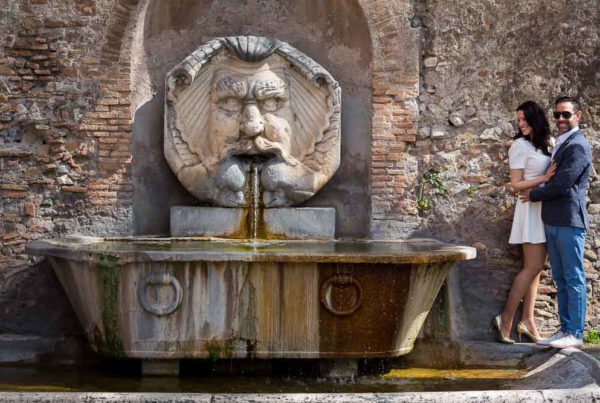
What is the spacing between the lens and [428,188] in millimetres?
8031

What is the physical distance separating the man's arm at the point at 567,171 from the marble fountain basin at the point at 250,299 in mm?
859

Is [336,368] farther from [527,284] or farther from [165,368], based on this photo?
[527,284]

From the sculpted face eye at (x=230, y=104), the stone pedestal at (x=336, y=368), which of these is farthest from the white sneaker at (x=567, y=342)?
the sculpted face eye at (x=230, y=104)

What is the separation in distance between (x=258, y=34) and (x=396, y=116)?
4.58ft

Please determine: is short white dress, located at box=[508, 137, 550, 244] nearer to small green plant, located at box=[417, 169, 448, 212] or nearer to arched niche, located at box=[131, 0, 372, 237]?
small green plant, located at box=[417, 169, 448, 212]

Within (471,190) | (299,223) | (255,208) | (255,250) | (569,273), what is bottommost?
(569,273)

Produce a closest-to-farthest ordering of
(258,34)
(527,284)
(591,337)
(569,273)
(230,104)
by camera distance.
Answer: (569,273) → (527,284) → (591,337) → (230,104) → (258,34)

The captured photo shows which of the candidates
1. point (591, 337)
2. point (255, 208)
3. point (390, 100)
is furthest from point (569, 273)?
point (255, 208)

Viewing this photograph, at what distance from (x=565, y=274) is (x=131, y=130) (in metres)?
3.49

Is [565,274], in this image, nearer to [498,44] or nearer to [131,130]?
[498,44]

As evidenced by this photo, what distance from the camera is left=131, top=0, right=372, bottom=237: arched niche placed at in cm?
819

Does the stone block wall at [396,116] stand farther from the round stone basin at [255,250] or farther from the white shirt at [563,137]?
the white shirt at [563,137]

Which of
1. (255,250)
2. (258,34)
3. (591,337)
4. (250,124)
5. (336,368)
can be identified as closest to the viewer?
(255,250)

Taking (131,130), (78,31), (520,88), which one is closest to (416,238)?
(520,88)
